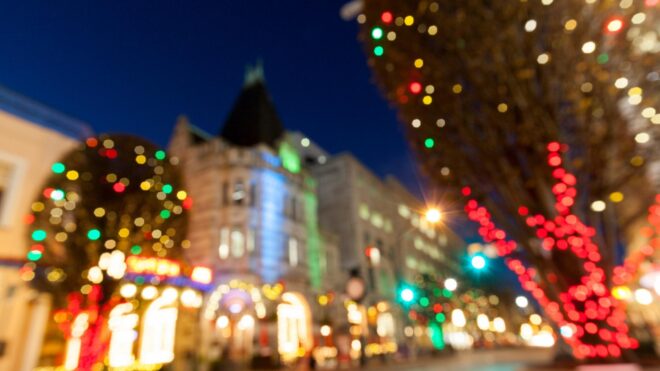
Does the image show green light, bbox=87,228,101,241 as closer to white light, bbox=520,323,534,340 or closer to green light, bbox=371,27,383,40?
green light, bbox=371,27,383,40

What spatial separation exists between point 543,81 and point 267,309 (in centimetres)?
1953

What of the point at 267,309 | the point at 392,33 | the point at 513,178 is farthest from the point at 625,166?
the point at 267,309

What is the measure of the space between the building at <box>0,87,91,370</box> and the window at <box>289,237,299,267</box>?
16923 mm

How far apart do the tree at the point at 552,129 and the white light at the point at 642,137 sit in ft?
0.16

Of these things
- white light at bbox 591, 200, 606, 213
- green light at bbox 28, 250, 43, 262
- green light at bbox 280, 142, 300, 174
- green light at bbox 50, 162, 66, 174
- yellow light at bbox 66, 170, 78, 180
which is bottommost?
green light at bbox 28, 250, 43, 262

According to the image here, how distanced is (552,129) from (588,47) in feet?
5.85

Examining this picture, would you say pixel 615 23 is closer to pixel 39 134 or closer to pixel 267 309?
pixel 39 134

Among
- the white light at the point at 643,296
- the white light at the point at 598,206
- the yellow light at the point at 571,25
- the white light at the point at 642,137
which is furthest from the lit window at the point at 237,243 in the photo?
the white light at the point at 643,296

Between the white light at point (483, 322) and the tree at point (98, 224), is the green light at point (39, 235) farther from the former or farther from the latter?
the white light at point (483, 322)

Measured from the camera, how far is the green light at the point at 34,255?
8.52 meters

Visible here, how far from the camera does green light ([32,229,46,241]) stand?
877cm

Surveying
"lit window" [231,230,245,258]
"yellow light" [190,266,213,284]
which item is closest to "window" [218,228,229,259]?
"lit window" [231,230,245,258]

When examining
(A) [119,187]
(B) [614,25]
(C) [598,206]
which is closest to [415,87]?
(B) [614,25]

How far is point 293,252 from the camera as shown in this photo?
2692 centimetres
